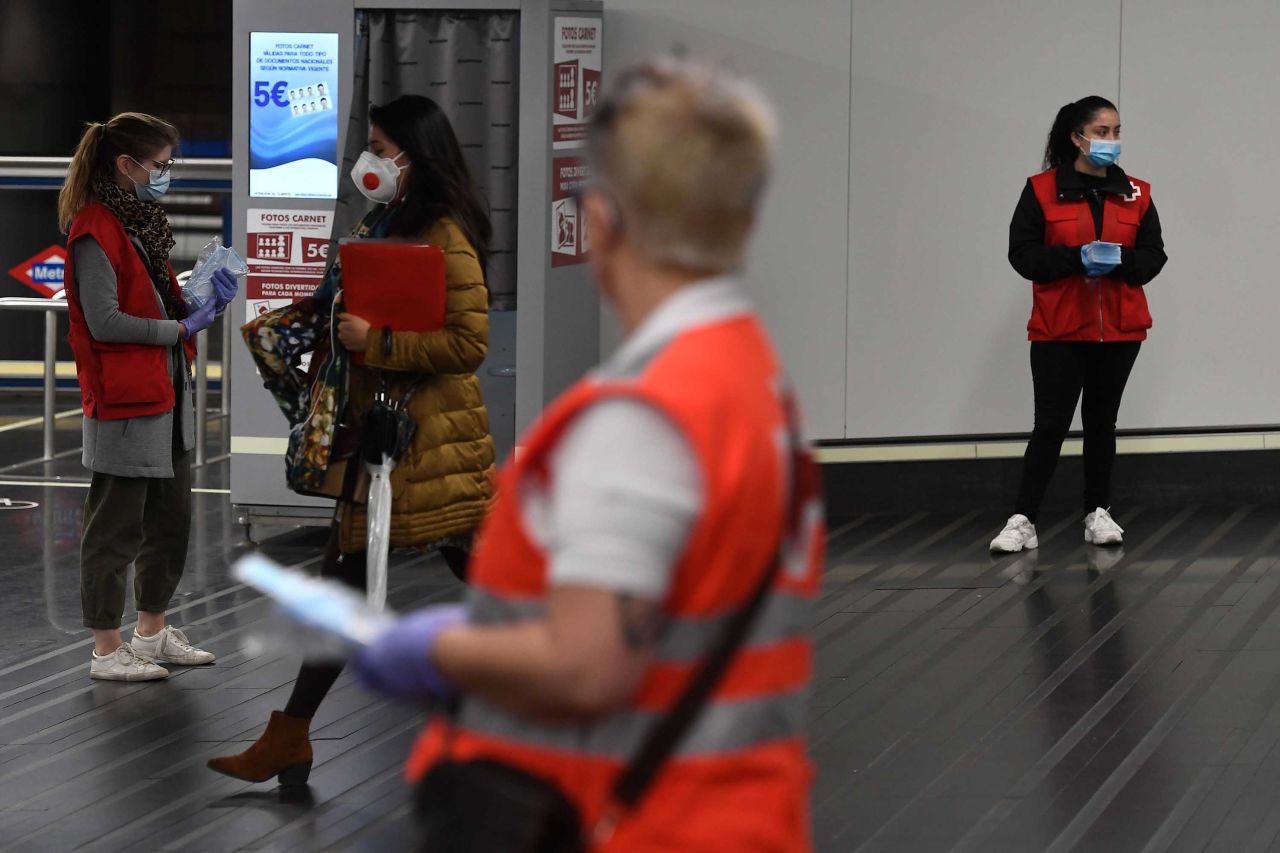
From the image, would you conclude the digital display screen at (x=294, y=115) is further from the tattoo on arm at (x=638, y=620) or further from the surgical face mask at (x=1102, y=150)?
the tattoo on arm at (x=638, y=620)

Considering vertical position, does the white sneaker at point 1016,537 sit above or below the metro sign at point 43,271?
below

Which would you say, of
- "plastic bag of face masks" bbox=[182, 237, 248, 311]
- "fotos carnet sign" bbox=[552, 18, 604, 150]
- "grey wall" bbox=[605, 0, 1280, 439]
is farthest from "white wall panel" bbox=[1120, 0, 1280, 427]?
"plastic bag of face masks" bbox=[182, 237, 248, 311]

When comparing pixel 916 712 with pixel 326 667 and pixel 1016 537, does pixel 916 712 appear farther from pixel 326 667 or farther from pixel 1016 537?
pixel 1016 537

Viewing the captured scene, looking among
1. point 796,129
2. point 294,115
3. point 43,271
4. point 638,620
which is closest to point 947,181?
point 796,129

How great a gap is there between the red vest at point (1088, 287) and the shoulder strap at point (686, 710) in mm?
6122

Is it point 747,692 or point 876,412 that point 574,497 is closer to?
point 747,692

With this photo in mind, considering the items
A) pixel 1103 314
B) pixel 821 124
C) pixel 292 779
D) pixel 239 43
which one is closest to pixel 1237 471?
pixel 1103 314

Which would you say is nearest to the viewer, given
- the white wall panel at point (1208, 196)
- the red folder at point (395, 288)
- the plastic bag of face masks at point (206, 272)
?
the red folder at point (395, 288)

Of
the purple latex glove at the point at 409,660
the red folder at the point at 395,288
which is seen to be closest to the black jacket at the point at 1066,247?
the red folder at the point at 395,288

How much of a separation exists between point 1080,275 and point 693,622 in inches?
244

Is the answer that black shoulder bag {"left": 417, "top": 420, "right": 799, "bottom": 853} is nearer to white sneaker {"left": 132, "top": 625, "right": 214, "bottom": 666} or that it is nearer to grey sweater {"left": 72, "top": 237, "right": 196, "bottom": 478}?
grey sweater {"left": 72, "top": 237, "right": 196, "bottom": 478}

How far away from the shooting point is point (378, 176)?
4.39 metres

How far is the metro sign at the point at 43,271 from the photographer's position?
1336 centimetres

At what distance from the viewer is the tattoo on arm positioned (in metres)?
1.53
